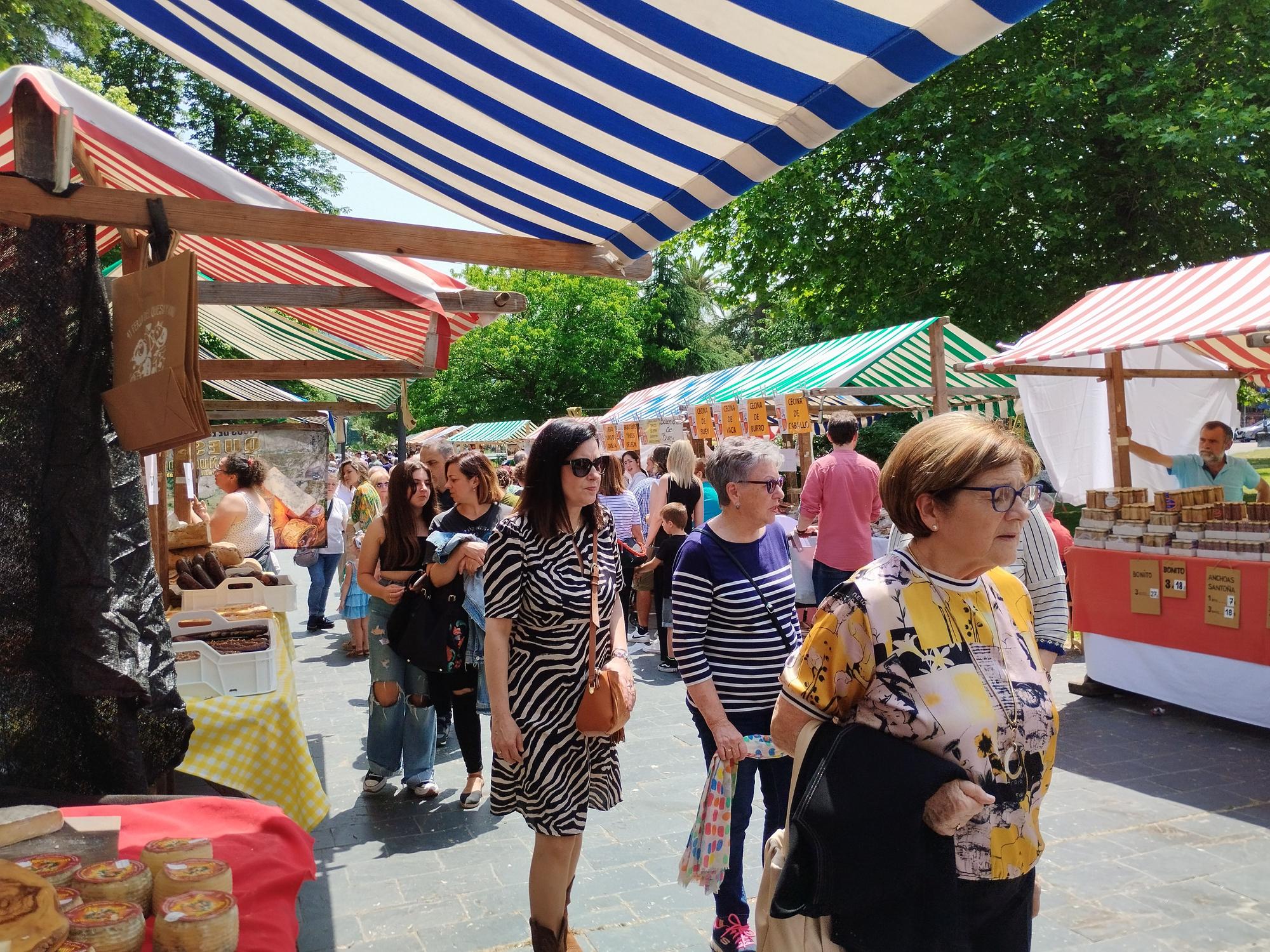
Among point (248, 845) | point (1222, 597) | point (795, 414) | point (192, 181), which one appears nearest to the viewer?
point (248, 845)

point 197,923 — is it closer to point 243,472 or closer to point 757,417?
point 243,472

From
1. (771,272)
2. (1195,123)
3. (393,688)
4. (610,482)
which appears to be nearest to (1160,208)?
(1195,123)

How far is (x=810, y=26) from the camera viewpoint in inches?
85.6

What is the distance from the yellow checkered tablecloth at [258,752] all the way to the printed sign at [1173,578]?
584 centimetres

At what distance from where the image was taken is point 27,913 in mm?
1586

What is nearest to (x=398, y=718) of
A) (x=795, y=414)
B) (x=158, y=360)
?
(x=158, y=360)

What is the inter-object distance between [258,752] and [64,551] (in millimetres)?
1271

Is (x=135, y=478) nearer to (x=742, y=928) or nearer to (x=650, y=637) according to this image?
(x=742, y=928)

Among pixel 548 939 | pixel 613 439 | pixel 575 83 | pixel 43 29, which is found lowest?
pixel 548 939

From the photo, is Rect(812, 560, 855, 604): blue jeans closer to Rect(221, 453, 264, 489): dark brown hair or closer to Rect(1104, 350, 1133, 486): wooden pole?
Rect(1104, 350, 1133, 486): wooden pole

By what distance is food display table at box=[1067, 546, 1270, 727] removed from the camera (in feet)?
19.9

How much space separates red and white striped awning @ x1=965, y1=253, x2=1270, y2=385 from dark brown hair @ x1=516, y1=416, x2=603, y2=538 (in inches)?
204

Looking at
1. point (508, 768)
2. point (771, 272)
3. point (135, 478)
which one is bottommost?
point (508, 768)

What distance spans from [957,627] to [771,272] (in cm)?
1839
